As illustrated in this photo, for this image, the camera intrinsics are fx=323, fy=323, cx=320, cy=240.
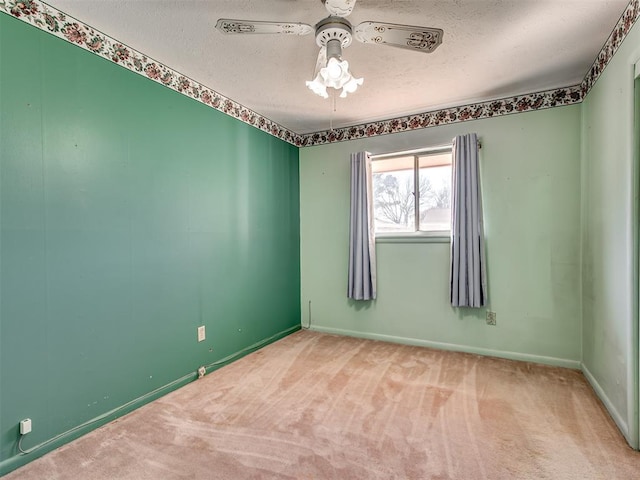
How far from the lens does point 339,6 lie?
1544 millimetres

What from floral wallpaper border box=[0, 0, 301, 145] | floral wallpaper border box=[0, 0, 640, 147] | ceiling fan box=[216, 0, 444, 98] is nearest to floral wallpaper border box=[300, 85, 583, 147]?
floral wallpaper border box=[0, 0, 640, 147]

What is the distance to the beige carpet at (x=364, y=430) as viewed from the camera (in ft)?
5.13

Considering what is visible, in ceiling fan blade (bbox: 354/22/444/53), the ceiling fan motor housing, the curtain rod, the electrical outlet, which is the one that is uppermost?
the ceiling fan motor housing

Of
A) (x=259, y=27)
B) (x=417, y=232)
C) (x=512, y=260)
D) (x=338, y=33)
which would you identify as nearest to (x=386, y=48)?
(x=338, y=33)

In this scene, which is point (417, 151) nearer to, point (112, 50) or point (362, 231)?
point (362, 231)

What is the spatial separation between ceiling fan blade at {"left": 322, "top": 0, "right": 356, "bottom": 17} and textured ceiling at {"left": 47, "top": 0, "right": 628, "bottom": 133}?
0.56 ft

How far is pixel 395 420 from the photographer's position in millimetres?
1981

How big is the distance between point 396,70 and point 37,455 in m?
3.20

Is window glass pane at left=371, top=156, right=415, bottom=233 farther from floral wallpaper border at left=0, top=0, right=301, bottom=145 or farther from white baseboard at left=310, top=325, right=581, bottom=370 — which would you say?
floral wallpaper border at left=0, top=0, right=301, bottom=145

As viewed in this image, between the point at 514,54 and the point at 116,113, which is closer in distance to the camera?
the point at 116,113

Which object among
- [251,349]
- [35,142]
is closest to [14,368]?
[35,142]

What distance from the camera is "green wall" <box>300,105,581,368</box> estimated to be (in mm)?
2727

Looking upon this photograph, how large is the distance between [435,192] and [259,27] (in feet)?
7.68

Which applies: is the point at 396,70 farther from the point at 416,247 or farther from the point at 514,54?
the point at 416,247
